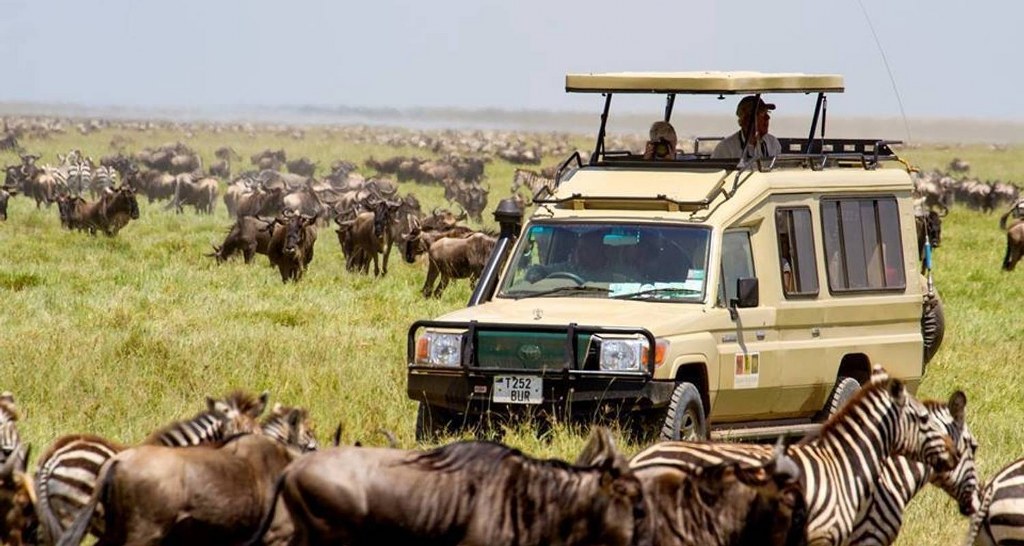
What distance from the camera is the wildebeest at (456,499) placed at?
721 cm

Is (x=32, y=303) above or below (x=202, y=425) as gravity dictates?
below

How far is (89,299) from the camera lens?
2092 cm

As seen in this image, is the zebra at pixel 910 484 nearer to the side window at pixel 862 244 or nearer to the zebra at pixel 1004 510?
the zebra at pixel 1004 510

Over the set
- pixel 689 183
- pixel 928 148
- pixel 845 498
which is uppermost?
pixel 689 183

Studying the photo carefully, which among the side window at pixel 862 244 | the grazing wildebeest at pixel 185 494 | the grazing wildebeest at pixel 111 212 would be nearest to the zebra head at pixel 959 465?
the grazing wildebeest at pixel 185 494

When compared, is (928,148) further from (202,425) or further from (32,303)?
(202,425)

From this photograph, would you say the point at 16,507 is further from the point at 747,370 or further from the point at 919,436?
the point at 747,370

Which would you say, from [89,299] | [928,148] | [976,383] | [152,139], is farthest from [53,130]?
[976,383]

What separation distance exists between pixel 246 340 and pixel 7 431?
829 cm

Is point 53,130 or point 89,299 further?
point 53,130

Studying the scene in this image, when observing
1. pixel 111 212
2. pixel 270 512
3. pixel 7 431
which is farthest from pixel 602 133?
pixel 111 212

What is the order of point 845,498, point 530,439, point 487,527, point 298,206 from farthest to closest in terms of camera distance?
point 298,206, point 530,439, point 845,498, point 487,527

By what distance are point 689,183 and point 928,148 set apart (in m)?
100

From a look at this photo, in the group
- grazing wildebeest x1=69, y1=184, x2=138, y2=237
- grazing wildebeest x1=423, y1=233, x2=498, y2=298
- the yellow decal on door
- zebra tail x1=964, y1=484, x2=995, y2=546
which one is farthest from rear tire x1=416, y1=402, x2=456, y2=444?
grazing wildebeest x1=69, y1=184, x2=138, y2=237
